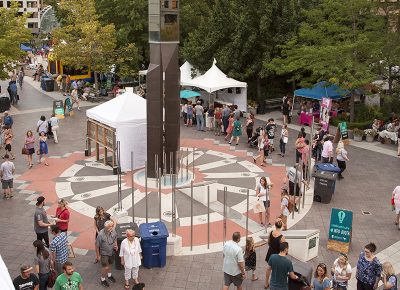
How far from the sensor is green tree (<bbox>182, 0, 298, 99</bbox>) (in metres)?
30.0

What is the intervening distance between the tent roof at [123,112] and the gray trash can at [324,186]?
23.0 ft

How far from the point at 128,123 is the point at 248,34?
1334 centimetres

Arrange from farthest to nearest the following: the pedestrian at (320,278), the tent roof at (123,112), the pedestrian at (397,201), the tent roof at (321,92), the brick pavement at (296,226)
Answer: the tent roof at (321,92)
the tent roof at (123,112)
the pedestrian at (397,201)
the brick pavement at (296,226)
the pedestrian at (320,278)

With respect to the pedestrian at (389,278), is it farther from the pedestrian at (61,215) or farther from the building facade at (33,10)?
the building facade at (33,10)

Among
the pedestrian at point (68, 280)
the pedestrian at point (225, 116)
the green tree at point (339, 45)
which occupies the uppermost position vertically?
the green tree at point (339, 45)

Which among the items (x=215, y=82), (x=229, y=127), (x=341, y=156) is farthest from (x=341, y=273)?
(x=215, y=82)

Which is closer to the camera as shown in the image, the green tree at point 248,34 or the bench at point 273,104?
the green tree at point 248,34

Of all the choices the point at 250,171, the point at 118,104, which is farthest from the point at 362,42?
the point at 118,104

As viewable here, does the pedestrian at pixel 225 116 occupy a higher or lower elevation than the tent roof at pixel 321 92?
lower

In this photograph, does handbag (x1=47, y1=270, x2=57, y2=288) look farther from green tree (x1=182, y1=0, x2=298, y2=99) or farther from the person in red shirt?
green tree (x1=182, y1=0, x2=298, y2=99)

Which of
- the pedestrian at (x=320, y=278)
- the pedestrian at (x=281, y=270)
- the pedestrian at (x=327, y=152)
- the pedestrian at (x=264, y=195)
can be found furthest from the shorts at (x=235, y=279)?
the pedestrian at (x=327, y=152)

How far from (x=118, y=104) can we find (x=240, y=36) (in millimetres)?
12169

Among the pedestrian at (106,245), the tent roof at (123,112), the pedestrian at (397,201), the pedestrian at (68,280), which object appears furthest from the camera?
the tent roof at (123,112)

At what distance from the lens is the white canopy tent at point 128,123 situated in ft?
64.7
